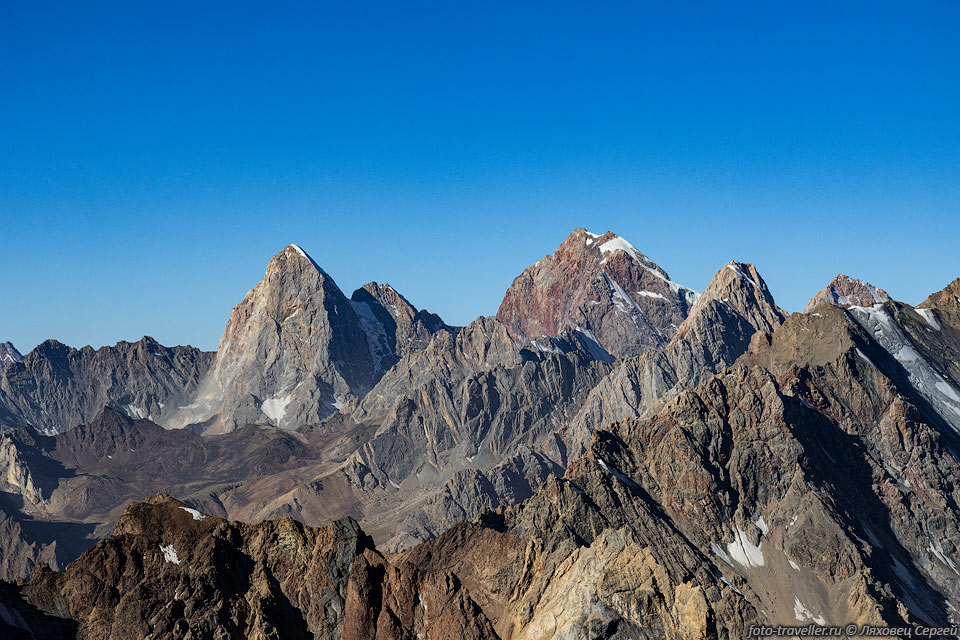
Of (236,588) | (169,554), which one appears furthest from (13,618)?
(236,588)

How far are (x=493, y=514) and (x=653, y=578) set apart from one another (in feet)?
317

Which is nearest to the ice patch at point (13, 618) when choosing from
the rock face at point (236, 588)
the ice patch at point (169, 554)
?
the rock face at point (236, 588)

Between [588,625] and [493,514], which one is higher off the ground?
[493,514]

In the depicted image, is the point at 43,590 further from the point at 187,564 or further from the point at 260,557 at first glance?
the point at 260,557

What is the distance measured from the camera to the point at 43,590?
88688 mm

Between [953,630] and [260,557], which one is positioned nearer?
[260,557]

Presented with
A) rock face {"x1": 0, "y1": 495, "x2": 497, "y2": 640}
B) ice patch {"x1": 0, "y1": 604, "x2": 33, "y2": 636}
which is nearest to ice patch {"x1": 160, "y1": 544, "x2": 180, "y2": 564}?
rock face {"x1": 0, "y1": 495, "x2": 497, "y2": 640}

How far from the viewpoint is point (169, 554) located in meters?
93.7

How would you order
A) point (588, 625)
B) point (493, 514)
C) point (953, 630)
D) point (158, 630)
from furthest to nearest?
point (953, 630)
point (493, 514)
point (158, 630)
point (588, 625)

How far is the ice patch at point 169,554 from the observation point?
93.2m

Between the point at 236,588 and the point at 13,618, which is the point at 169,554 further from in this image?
the point at 13,618

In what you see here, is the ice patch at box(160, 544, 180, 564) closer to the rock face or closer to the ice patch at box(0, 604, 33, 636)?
the rock face

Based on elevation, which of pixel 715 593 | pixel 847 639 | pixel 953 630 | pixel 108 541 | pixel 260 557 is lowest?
pixel 953 630

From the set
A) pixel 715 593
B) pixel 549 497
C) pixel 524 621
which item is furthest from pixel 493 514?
pixel 524 621
